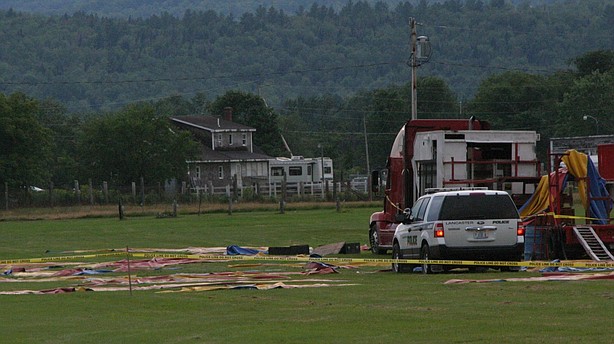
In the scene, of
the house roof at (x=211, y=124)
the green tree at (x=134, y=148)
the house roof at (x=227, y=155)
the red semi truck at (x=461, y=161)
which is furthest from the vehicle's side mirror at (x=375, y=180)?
the house roof at (x=211, y=124)

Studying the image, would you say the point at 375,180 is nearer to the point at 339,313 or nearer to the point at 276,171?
the point at 339,313

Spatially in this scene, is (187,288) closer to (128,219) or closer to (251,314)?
(251,314)

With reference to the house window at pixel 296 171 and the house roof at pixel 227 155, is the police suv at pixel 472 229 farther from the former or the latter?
the house window at pixel 296 171

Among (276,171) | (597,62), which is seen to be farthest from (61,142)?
(597,62)

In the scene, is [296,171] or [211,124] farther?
[211,124]

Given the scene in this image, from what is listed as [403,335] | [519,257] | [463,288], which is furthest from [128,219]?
[403,335]

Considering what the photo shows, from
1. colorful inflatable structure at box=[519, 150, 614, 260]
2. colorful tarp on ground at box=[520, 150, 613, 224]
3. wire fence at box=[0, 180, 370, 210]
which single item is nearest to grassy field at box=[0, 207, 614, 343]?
colorful inflatable structure at box=[519, 150, 614, 260]

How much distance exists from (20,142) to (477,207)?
64.6m

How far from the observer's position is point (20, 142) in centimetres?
8744

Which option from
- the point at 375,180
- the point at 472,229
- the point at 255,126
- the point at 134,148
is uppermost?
the point at 255,126

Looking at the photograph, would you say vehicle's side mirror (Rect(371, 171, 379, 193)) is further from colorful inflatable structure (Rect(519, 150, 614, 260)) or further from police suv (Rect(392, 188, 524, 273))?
police suv (Rect(392, 188, 524, 273))

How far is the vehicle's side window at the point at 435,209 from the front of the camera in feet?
88.6

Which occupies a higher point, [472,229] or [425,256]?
[472,229]

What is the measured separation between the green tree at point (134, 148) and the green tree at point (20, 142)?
10138mm
